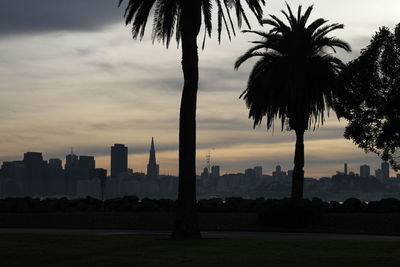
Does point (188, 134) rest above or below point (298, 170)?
above

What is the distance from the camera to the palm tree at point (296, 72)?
140 ft

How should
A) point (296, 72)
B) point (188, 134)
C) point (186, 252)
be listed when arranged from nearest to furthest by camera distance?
1. point (186, 252)
2. point (188, 134)
3. point (296, 72)

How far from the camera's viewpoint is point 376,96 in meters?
31.4

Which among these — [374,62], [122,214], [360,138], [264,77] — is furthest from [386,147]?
[122,214]

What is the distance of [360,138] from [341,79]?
2.98m

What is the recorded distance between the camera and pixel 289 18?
145ft

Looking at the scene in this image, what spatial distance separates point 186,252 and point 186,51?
9688mm

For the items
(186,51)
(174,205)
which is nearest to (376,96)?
(186,51)

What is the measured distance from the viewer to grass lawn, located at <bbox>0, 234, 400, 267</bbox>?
1984cm

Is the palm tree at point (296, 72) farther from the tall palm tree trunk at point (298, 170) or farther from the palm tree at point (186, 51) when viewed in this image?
the palm tree at point (186, 51)

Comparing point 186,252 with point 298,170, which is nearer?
point 186,252

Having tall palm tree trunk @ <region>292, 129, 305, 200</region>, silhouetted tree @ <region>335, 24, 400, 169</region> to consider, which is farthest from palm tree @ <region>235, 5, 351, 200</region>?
silhouetted tree @ <region>335, 24, 400, 169</region>

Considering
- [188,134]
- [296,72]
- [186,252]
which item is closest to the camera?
[186,252]

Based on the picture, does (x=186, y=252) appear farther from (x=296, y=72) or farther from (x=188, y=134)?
(x=296, y=72)
